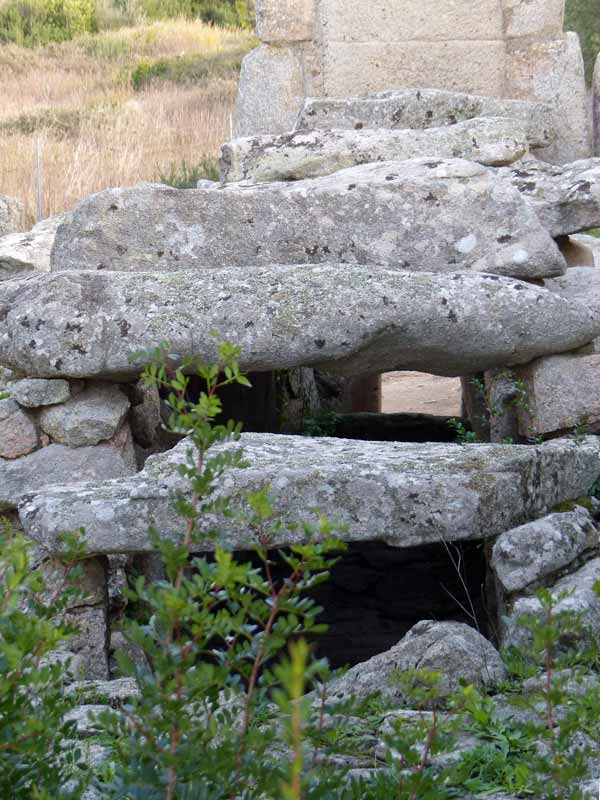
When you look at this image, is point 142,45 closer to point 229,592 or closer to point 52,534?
point 52,534

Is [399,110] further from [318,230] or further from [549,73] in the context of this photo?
[318,230]

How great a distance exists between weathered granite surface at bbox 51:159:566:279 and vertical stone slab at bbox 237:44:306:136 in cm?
290

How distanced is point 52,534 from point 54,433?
1063 mm

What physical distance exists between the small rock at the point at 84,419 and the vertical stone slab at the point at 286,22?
4.11 m

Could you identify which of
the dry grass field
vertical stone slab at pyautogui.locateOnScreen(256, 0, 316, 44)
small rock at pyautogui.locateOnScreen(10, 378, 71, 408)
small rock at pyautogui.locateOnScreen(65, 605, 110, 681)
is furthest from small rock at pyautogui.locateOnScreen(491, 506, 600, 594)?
the dry grass field

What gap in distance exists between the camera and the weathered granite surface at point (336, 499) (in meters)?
3.84

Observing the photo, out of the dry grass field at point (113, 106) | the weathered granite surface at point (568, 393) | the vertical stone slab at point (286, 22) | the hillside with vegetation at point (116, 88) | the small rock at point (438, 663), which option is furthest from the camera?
the hillside with vegetation at point (116, 88)

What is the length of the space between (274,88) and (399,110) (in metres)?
1.23

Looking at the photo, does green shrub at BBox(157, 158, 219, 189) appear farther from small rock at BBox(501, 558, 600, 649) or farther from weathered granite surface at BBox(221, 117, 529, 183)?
small rock at BBox(501, 558, 600, 649)

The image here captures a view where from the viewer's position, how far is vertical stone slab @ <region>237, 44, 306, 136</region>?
26.2 feet

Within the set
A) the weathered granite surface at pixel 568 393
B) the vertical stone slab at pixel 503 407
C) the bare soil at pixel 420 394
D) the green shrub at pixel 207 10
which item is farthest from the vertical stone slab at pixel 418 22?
the green shrub at pixel 207 10

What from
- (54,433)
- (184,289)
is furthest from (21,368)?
(184,289)

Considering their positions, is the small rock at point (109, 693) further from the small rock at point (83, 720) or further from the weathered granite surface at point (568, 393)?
the weathered granite surface at point (568, 393)

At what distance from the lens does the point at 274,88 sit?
8023 mm
